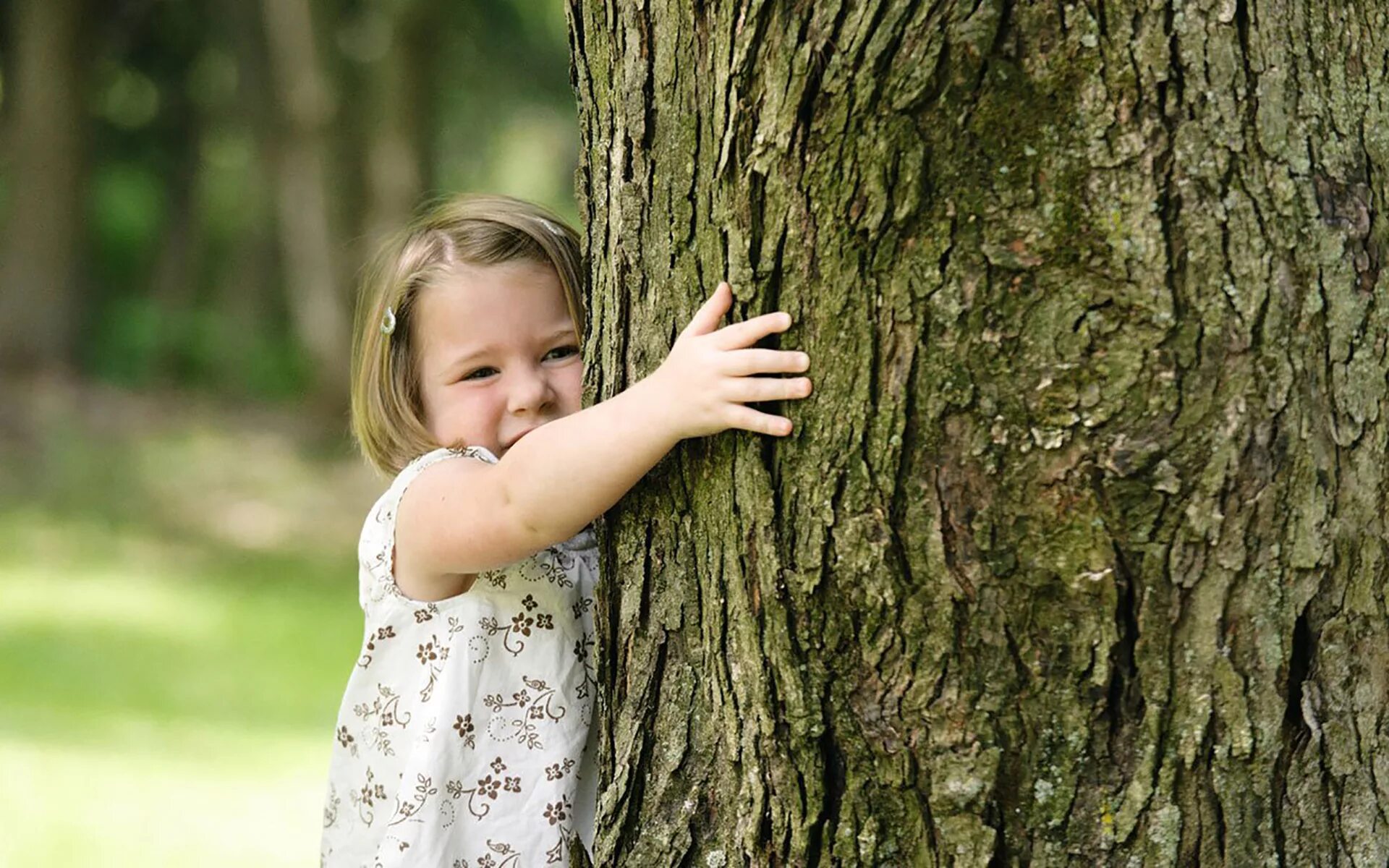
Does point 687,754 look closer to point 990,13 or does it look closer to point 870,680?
point 870,680

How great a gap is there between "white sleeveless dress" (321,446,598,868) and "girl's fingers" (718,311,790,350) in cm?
67

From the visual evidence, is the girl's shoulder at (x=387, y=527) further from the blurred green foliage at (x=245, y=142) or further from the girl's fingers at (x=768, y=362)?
the blurred green foliage at (x=245, y=142)

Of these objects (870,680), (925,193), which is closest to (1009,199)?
(925,193)

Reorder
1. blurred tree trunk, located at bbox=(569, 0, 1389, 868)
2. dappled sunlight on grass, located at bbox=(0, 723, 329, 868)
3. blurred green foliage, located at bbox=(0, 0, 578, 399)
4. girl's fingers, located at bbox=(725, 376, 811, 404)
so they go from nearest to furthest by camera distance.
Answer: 1. blurred tree trunk, located at bbox=(569, 0, 1389, 868)
2. girl's fingers, located at bbox=(725, 376, 811, 404)
3. dappled sunlight on grass, located at bbox=(0, 723, 329, 868)
4. blurred green foliage, located at bbox=(0, 0, 578, 399)

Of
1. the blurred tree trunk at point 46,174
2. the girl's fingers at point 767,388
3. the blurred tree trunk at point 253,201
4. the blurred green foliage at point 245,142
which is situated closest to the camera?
the girl's fingers at point 767,388

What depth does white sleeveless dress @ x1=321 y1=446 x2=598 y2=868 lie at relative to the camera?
8.13 ft

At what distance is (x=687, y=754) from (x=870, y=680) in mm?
324

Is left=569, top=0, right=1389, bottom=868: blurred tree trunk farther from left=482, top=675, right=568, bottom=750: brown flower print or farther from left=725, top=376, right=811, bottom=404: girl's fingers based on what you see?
left=482, top=675, right=568, bottom=750: brown flower print

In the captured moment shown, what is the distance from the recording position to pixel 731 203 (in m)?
1.99

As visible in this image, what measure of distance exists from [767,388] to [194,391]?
604 inches

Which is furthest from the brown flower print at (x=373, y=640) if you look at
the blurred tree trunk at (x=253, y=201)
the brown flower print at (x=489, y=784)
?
the blurred tree trunk at (x=253, y=201)

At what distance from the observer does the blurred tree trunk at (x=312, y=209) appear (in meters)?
13.5

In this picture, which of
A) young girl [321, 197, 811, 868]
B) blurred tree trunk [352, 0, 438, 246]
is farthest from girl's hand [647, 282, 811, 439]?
blurred tree trunk [352, 0, 438, 246]

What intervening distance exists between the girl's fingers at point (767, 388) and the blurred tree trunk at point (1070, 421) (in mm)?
29
